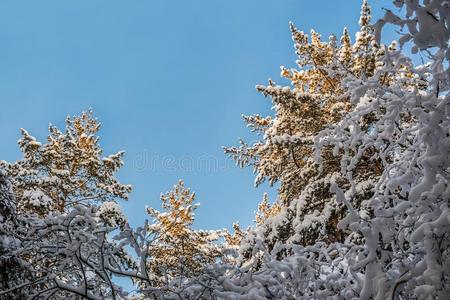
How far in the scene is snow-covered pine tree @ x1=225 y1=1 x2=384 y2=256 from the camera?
29.2 ft

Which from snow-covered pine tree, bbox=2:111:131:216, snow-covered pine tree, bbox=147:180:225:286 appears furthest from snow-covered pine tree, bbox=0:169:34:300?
snow-covered pine tree, bbox=147:180:225:286

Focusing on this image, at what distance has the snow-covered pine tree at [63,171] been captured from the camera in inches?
546

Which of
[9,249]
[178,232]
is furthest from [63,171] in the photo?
[9,249]

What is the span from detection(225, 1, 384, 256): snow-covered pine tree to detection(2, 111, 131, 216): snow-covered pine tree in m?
6.20

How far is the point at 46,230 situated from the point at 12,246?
1.18 m

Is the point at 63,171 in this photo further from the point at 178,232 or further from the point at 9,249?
the point at 9,249

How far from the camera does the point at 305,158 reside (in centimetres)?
1089

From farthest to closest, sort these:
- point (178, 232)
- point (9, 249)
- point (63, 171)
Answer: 1. point (178, 232)
2. point (63, 171)
3. point (9, 249)

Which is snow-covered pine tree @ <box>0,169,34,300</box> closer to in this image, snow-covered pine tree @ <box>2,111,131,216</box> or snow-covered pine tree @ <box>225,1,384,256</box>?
snow-covered pine tree @ <box>225,1,384,256</box>

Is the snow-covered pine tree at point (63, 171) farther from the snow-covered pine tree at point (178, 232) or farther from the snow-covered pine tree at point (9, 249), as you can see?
the snow-covered pine tree at point (9, 249)

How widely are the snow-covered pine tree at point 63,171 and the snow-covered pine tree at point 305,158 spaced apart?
6.20 m

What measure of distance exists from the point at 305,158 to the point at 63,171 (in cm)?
845

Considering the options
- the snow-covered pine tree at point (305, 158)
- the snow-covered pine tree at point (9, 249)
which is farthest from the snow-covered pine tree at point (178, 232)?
the snow-covered pine tree at point (9, 249)

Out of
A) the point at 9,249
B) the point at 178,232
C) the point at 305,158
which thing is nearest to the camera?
the point at 9,249
